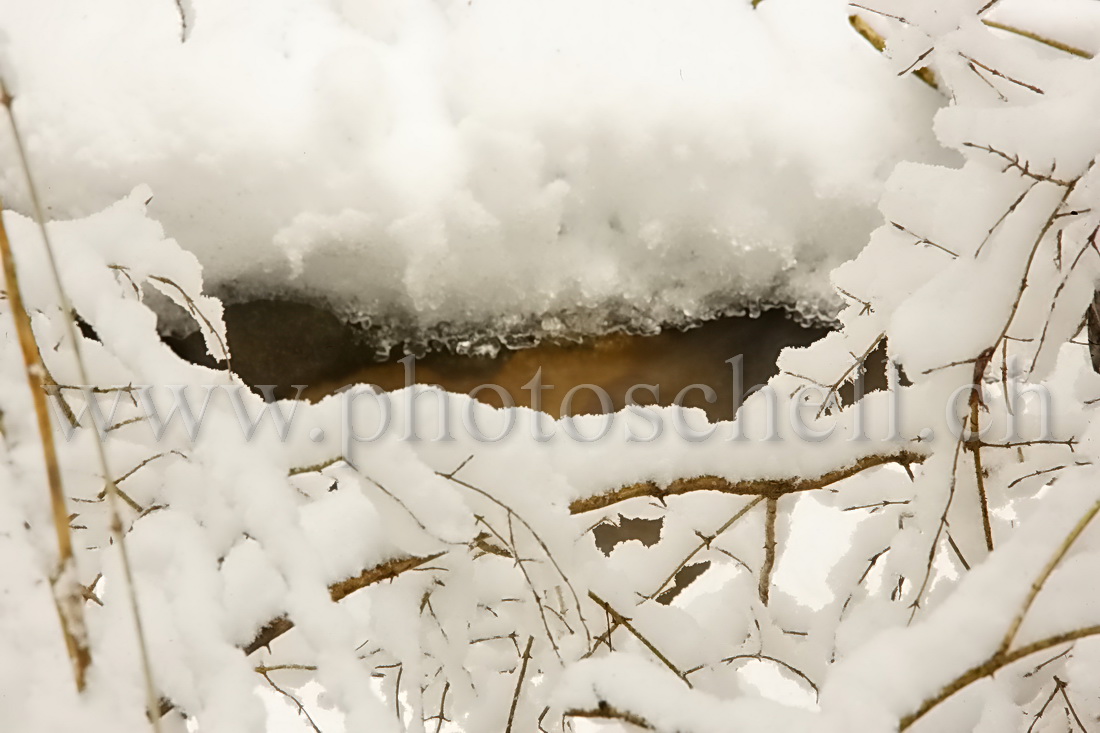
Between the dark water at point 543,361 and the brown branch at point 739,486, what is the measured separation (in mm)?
797

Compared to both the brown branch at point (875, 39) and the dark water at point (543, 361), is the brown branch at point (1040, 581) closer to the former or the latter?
the dark water at point (543, 361)

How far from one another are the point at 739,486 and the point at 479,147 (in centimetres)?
97

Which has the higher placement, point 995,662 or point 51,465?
point 51,465

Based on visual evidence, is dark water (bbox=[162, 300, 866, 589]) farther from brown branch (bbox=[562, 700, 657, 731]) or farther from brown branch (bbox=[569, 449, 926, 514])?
brown branch (bbox=[562, 700, 657, 731])

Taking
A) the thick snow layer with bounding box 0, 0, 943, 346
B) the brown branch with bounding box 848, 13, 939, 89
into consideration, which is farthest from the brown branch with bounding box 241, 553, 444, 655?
the brown branch with bounding box 848, 13, 939, 89

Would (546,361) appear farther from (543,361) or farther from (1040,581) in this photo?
(1040,581)

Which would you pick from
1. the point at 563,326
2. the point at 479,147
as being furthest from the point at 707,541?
the point at 479,147

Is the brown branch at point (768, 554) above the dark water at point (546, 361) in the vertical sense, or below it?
below

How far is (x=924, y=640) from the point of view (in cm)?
56

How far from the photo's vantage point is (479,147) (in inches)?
63.7

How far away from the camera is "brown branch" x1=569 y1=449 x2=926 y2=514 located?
3.15ft

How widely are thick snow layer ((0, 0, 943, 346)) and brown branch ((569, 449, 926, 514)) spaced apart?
772 millimetres

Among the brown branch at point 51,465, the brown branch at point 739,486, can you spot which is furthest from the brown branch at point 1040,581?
the brown branch at point 51,465

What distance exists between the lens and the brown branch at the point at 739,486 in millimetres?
961
